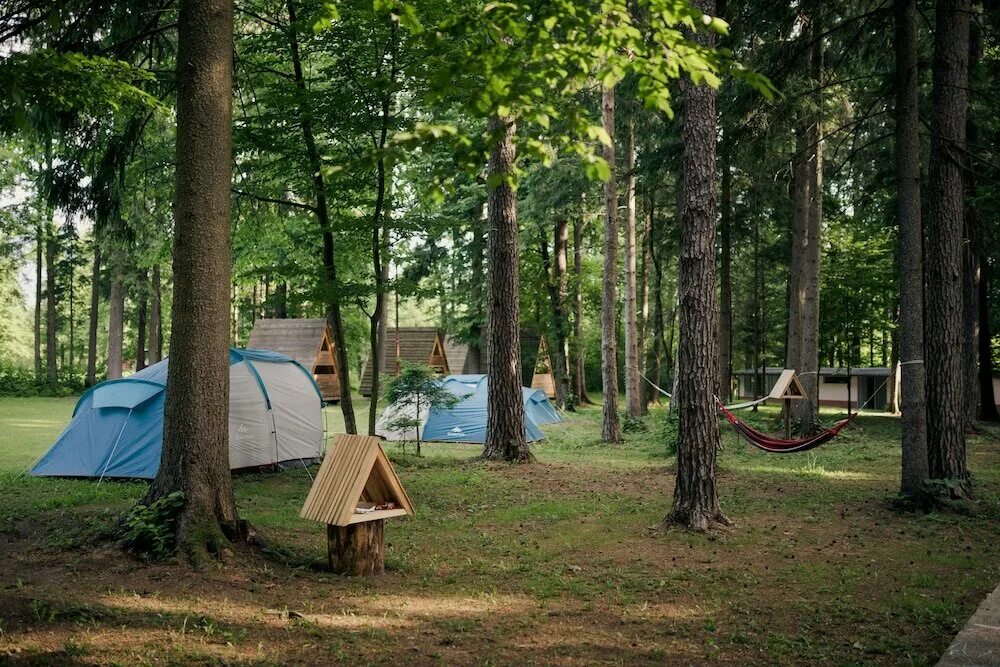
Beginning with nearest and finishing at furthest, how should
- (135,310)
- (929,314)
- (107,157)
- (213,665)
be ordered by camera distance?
(213,665) < (107,157) < (929,314) < (135,310)

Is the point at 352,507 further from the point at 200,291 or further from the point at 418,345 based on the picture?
the point at 418,345

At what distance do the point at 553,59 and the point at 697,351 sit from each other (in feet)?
12.2

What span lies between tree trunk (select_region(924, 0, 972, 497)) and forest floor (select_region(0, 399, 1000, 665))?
0.72 m

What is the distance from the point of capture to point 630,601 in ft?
15.8

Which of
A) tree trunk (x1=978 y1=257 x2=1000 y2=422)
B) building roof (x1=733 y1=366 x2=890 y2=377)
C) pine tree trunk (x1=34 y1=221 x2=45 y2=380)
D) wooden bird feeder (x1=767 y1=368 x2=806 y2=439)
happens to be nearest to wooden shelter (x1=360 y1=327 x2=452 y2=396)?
building roof (x1=733 y1=366 x2=890 y2=377)

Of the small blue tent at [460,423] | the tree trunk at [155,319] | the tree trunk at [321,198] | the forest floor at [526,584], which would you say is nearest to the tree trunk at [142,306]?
the tree trunk at [155,319]

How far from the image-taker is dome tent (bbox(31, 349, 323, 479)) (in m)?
9.55

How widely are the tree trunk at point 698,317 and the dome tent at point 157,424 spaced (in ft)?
17.5

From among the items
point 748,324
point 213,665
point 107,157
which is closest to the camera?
point 213,665

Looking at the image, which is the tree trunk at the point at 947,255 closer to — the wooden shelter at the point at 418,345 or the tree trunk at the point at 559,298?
the tree trunk at the point at 559,298

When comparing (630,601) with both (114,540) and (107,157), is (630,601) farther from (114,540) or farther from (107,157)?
(107,157)

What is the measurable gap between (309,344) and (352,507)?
72.6ft

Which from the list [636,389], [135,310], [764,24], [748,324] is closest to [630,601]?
[764,24]

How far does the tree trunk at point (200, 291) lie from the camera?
17.1ft
